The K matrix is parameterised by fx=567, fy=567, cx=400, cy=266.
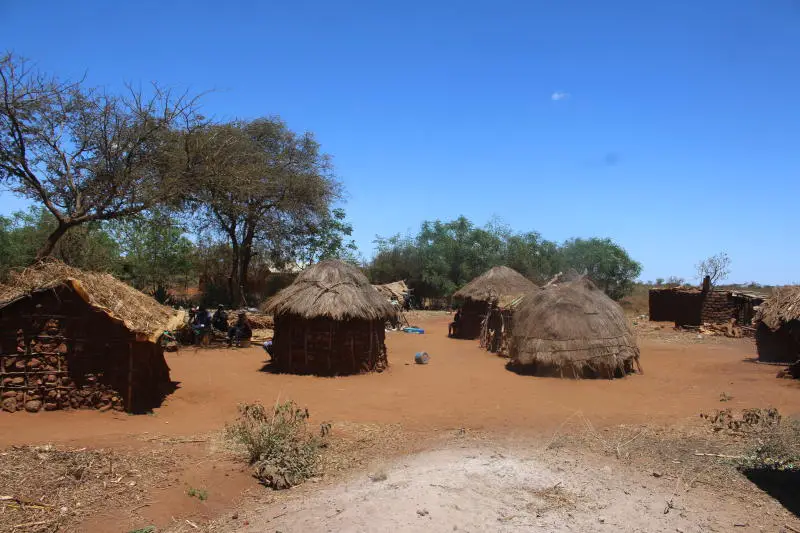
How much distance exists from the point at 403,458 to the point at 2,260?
67.5 ft

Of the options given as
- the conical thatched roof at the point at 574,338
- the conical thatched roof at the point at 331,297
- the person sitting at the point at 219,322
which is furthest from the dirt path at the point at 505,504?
the person sitting at the point at 219,322

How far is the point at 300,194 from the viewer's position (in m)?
25.3

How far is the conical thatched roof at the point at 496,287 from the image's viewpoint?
2162 centimetres

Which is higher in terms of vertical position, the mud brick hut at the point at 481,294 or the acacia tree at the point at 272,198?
the acacia tree at the point at 272,198

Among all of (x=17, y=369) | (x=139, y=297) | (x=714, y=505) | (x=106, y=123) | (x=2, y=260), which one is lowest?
(x=714, y=505)

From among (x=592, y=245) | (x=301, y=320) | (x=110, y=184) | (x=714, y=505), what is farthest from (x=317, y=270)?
(x=592, y=245)

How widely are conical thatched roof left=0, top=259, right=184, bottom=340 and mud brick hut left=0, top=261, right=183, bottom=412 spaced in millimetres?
13

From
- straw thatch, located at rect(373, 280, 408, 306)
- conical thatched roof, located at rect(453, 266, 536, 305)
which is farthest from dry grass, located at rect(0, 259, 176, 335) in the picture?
straw thatch, located at rect(373, 280, 408, 306)

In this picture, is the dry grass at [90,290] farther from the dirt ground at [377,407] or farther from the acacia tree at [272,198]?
the acacia tree at [272,198]

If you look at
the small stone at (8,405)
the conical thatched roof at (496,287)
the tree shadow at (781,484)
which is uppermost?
the conical thatched roof at (496,287)

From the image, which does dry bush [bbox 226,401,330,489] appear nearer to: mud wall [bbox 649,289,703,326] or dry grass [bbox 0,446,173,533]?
dry grass [bbox 0,446,173,533]

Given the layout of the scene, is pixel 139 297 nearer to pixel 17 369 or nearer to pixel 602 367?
pixel 17 369

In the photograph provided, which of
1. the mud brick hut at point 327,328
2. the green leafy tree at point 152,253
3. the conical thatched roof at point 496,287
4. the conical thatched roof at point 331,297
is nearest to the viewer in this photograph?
the conical thatched roof at point 331,297

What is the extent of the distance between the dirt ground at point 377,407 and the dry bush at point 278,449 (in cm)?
21
